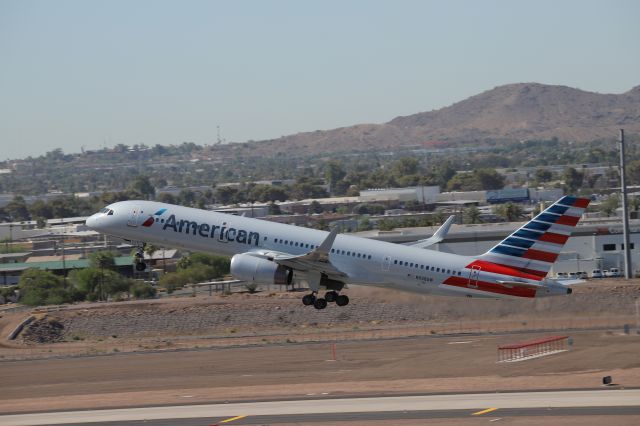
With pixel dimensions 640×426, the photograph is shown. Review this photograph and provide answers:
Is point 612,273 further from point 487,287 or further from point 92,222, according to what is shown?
point 92,222

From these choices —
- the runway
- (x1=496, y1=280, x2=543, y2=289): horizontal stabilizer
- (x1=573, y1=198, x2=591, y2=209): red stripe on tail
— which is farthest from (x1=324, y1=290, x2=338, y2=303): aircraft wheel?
(x1=573, y1=198, x2=591, y2=209): red stripe on tail

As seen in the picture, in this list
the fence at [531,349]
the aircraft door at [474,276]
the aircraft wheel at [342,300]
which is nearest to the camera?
the aircraft door at [474,276]

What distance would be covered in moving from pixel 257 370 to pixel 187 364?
6847 millimetres

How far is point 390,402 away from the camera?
2349 inches

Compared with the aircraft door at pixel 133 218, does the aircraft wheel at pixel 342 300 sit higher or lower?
lower

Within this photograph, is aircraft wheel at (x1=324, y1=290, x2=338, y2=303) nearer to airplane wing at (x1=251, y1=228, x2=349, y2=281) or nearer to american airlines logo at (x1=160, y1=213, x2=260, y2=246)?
airplane wing at (x1=251, y1=228, x2=349, y2=281)

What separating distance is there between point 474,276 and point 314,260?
9616 millimetres

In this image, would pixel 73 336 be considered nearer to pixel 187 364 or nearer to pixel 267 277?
pixel 187 364

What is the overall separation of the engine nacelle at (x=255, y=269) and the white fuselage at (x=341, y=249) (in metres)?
1.01

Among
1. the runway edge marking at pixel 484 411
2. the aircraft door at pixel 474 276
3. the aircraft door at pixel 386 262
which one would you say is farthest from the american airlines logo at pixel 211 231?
the runway edge marking at pixel 484 411

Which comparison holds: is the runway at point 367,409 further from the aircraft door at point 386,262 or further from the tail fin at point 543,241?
the tail fin at point 543,241

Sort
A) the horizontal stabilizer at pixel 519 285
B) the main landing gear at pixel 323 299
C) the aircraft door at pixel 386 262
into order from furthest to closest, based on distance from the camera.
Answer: the main landing gear at pixel 323 299 → the aircraft door at pixel 386 262 → the horizontal stabilizer at pixel 519 285

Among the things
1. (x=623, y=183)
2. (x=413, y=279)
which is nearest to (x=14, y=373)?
(x=413, y=279)

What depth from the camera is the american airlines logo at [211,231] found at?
70500 millimetres
